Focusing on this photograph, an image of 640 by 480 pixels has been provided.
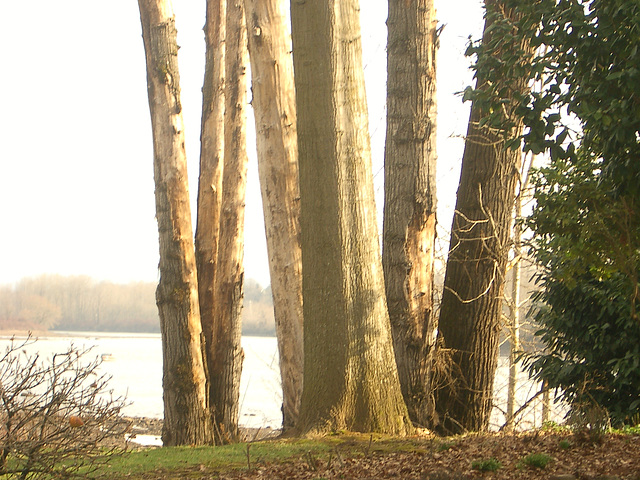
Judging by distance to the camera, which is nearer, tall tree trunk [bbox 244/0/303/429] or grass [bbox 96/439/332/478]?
grass [bbox 96/439/332/478]

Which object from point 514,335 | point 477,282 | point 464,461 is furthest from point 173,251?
point 514,335

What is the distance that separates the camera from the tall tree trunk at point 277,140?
8031mm

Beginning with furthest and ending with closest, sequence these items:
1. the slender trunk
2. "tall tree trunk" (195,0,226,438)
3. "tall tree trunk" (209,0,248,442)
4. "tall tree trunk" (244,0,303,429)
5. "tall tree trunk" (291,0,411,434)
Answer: the slender trunk → "tall tree trunk" (195,0,226,438) → "tall tree trunk" (209,0,248,442) → "tall tree trunk" (244,0,303,429) → "tall tree trunk" (291,0,411,434)

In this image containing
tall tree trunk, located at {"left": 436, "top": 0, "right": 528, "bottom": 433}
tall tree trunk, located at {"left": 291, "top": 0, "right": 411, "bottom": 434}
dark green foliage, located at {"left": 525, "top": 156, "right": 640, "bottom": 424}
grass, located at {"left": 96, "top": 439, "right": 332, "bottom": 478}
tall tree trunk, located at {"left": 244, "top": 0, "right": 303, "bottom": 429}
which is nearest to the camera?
dark green foliage, located at {"left": 525, "top": 156, "right": 640, "bottom": 424}

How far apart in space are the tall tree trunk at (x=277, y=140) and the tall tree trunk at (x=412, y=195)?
1.25 m

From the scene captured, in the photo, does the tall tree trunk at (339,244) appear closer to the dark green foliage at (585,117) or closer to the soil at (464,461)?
the soil at (464,461)

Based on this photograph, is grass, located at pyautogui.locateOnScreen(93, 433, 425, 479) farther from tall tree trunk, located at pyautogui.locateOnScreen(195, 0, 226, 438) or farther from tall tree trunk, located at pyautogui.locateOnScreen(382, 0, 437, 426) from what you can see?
tall tree trunk, located at pyautogui.locateOnScreen(195, 0, 226, 438)

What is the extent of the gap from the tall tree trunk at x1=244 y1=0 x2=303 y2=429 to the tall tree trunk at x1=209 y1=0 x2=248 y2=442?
1326mm

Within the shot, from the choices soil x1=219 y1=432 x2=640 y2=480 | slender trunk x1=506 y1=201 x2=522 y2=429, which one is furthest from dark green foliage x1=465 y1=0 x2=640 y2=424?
slender trunk x1=506 y1=201 x2=522 y2=429

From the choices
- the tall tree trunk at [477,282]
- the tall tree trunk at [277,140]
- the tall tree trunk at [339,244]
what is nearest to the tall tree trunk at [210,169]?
the tall tree trunk at [277,140]

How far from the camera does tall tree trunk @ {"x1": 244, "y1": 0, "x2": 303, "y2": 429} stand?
8.03 metres

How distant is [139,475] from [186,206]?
4.20 m

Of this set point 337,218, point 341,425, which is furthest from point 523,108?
point 341,425

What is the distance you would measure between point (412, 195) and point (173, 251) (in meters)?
2.96
